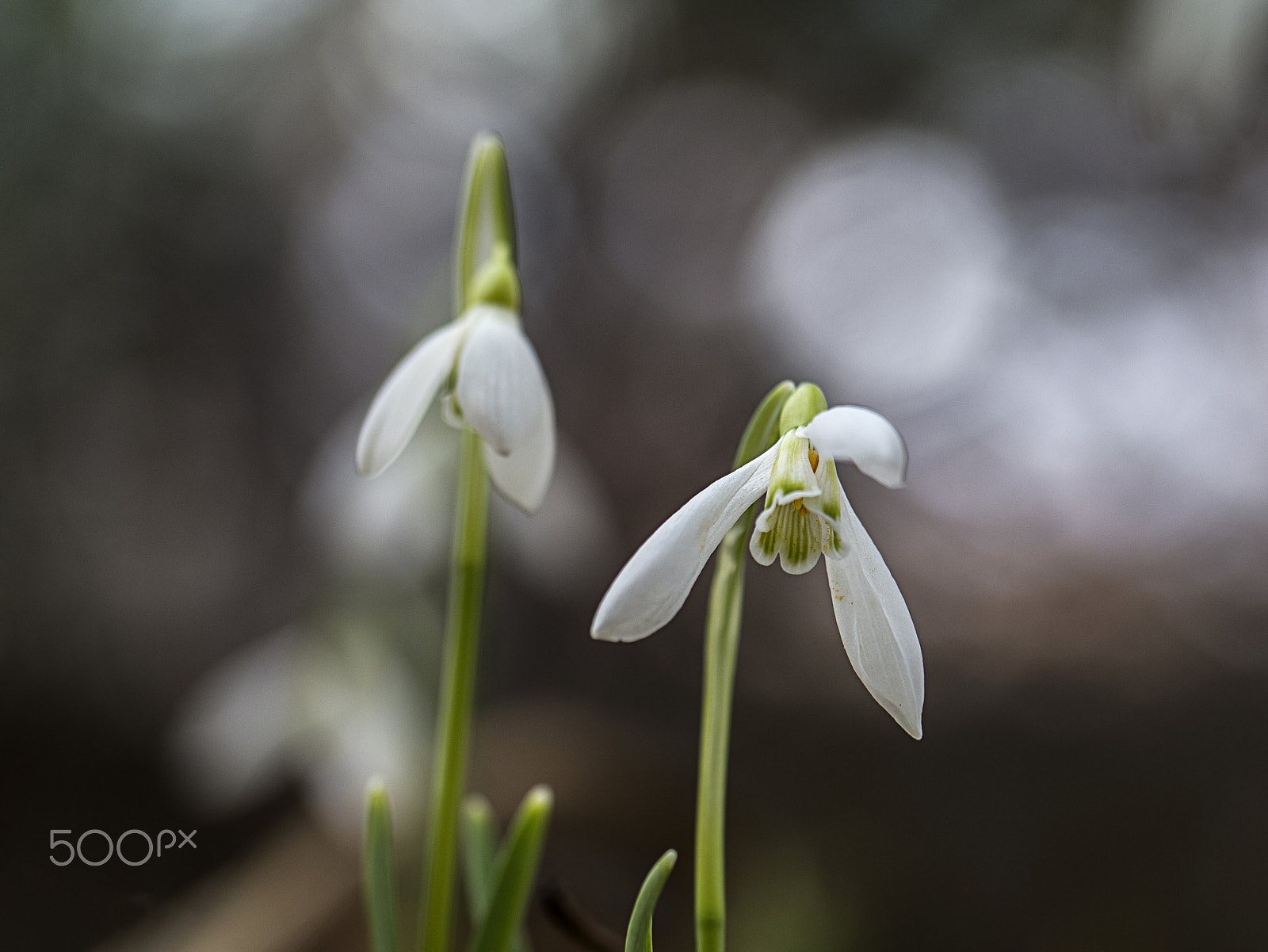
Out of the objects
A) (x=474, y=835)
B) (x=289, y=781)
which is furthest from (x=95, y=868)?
(x=289, y=781)

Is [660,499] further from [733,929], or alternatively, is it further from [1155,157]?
[1155,157]

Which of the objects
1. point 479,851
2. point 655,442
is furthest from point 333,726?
point 655,442

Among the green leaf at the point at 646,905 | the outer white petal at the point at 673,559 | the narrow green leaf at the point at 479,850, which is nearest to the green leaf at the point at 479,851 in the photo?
the narrow green leaf at the point at 479,850

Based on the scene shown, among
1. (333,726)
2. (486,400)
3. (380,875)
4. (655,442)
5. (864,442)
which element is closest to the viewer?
(864,442)

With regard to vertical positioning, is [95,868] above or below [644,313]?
below

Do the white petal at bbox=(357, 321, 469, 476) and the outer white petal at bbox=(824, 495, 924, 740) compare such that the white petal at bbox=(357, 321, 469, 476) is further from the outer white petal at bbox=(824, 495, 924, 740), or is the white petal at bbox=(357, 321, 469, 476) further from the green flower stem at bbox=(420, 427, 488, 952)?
the outer white petal at bbox=(824, 495, 924, 740)

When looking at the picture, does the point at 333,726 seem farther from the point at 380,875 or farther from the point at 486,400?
the point at 486,400
